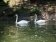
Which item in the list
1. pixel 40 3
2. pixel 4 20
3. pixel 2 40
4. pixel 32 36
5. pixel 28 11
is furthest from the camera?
pixel 40 3

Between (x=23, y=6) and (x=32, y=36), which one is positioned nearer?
(x=32, y=36)

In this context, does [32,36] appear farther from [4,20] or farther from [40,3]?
[40,3]

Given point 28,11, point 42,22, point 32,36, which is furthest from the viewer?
point 28,11

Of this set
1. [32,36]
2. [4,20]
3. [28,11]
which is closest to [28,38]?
[32,36]

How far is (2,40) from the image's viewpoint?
62.6 feet

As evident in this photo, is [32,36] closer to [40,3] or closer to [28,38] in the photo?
[28,38]

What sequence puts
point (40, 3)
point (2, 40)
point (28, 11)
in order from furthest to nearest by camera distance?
point (40, 3) < point (28, 11) < point (2, 40)

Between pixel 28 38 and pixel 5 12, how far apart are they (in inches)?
582

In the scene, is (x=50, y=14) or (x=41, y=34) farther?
(x=50, y=14)

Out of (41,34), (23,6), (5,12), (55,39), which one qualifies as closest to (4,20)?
(5,12)

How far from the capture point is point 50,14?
33875 millimetres

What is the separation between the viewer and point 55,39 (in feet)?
63.6

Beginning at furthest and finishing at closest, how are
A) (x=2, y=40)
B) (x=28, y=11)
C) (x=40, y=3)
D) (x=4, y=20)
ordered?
1. (x=40, y=3)
2. (x=28, y=11)
3. (x=4, y=20)
4. (x=2, y=40)

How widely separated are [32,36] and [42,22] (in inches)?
359
